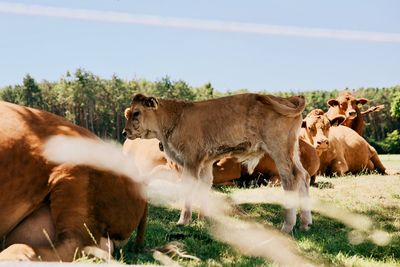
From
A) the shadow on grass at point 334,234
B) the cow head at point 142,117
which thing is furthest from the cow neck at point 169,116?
the shadow on grass at point 334,234

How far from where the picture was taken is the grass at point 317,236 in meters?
4.31

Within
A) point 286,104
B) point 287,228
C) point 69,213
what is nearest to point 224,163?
point 286,104

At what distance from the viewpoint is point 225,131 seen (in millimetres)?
7469

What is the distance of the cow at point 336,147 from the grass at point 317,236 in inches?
94.5

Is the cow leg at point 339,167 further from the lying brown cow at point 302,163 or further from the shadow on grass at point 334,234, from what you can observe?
the shadow on grass at point 334,234

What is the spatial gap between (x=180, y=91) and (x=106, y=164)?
5197cm

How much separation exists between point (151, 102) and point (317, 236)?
3169 mm

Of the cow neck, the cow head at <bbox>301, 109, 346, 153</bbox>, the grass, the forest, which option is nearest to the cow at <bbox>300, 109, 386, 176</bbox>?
the cow head at <bbox>301, 109, 346, 153</bbox>

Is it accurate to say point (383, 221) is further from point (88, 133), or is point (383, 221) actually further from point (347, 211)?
point (88, 133)

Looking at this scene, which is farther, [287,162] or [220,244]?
[287,162]

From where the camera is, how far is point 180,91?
5528 centimetres

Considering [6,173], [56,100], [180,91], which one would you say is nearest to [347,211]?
[6,173]

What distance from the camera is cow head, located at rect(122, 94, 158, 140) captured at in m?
7.99

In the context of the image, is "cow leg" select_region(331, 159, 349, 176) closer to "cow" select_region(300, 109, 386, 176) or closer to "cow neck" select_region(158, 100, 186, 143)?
"cow" select_region(300, 109, 386, 176)
